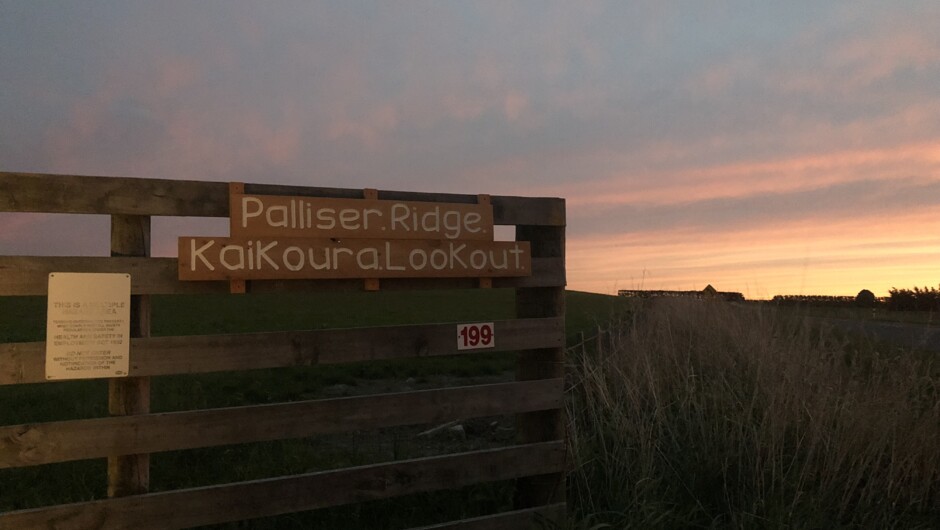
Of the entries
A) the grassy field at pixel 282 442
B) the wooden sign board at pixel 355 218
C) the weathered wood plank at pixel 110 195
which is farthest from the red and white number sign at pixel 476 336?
the weathered wood plank at pixel 110 195

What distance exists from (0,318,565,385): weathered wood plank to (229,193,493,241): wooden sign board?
2.09ft

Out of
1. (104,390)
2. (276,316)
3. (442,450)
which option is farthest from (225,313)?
(442,450)

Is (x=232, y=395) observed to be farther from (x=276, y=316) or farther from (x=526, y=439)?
(x=276, y=316)

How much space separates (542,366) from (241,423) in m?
2.32

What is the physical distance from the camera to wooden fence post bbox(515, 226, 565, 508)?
5.68 metres

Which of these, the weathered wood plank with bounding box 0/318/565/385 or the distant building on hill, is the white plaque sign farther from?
the distant building on hill

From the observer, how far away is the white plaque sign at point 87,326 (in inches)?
162

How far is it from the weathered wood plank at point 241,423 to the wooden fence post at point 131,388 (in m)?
0.10

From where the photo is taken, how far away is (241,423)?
14.9 ft

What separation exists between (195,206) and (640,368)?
516cm

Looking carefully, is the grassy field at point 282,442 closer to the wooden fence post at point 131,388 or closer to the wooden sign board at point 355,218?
the wooden fence post at point 131,388

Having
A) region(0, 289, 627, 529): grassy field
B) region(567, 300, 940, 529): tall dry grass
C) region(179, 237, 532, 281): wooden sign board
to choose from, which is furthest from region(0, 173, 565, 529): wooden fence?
region(0, 289, 627, 529): grassy field

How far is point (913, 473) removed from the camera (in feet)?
20.9

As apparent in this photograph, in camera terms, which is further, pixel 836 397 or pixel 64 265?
pixel 836 397
